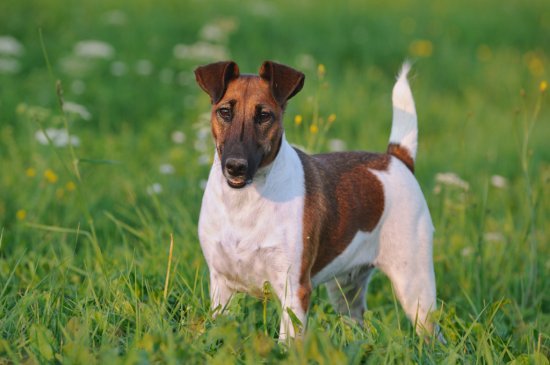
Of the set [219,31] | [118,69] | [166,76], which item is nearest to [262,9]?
[219,31]

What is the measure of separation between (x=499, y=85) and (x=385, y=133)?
3.39 meters

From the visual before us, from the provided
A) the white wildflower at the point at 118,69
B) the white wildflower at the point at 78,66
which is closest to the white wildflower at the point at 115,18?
the white wildflower at the point at 118,69

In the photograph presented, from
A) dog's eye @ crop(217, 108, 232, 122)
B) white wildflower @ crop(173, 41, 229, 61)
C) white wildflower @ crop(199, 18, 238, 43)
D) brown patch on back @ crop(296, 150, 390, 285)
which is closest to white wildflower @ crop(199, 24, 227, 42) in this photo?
white wildflower @ crop(199, 18, 238, 43)

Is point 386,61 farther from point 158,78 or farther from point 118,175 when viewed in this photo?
point 118,175

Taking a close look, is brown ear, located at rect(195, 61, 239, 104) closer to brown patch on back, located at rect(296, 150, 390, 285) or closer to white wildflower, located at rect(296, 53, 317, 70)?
brown patch on back, located at rect(296, 150, 390, 285)

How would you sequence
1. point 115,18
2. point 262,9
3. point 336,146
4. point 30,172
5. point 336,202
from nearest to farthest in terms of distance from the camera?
point 336,202, point 30,172, point 336,146, point 115,18, point 262,9

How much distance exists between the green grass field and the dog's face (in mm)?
687

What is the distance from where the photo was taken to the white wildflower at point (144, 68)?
929cm

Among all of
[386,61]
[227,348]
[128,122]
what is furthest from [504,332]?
[386,61]

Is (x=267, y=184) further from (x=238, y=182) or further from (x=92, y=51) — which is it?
(x=92, y=51)

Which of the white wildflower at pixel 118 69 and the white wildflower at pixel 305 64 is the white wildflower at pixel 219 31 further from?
the white wildflower at pixel 118 69

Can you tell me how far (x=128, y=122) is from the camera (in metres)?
8.49

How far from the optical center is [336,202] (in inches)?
170

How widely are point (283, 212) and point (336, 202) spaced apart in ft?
1.46
